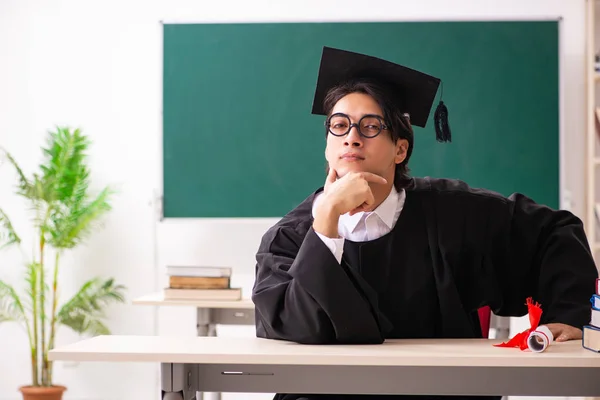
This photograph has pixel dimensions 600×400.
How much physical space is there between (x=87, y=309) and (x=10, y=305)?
49 cm

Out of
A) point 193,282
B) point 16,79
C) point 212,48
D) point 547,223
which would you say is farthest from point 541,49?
point 16,79

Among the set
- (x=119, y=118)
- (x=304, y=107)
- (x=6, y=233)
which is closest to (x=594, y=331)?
(x=304, y=107)

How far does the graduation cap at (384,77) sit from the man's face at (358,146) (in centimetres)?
9

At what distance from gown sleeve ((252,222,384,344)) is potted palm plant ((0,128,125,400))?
3.10 m

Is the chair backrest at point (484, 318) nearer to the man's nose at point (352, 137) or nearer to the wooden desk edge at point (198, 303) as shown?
the man's nose at point (352, 137)

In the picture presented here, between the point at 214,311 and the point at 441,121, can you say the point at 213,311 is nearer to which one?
the point at 214,311

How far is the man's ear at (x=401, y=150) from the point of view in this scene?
2336mm

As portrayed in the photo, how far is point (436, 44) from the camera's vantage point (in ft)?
16.2

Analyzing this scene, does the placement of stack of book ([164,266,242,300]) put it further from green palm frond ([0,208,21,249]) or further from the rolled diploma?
the rolled diploma

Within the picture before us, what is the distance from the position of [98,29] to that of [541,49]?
272 centimetres

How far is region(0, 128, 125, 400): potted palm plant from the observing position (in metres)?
4.84

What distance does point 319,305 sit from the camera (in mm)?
1913

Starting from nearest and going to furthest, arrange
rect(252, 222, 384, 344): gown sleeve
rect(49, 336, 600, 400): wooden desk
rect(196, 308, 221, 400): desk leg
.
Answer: rect(49, 336, 600, 400): wooden desk → rect(252, 222, 384, 344): gown sleeve → rect(196, 308, 221, 400): desk leg

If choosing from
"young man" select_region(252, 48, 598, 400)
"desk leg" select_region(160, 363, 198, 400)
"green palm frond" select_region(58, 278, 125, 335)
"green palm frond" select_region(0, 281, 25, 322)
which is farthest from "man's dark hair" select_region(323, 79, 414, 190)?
"green palm frond" select_region(0, 281, 25, 322)
